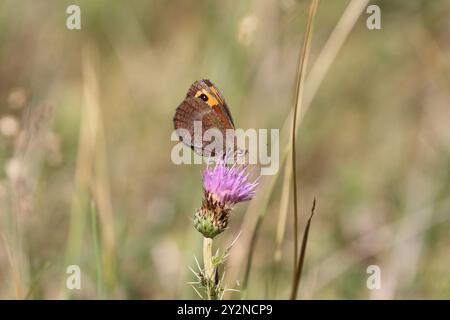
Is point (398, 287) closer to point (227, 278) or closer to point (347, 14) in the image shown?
point (227, 278)

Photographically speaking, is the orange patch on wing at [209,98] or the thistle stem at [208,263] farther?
the orange patch on wing at [209,98]

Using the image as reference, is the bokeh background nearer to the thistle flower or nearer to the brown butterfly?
the brown butterfly

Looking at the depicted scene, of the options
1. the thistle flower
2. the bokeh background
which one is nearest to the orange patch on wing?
the thistle flower

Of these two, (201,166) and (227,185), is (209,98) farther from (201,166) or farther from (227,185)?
(201,166)

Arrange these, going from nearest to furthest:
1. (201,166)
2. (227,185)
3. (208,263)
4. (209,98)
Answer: (208,263), (227,185), (209,98), (201,166)

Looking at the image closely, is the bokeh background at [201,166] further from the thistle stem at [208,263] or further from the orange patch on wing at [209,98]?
the thistle stem at [208,263]

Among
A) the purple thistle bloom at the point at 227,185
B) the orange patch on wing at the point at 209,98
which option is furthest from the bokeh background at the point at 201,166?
the purple thistle bloom at the point at 227,185

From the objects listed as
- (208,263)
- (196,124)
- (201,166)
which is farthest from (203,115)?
(201,166)
